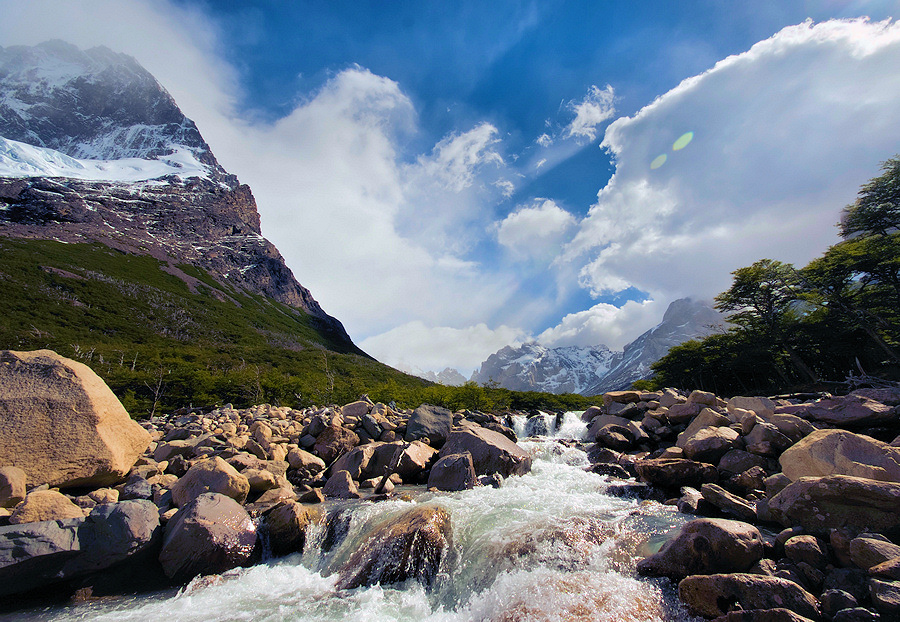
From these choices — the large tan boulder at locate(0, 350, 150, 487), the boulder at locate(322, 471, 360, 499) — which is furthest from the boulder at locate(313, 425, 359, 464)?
the large tan boulder at locate(0, 350, 150, 487)

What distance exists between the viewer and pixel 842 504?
6066mm

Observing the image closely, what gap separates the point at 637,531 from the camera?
784 centimetres

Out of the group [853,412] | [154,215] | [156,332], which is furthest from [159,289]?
[853,412]

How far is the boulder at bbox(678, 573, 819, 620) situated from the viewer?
445 cm

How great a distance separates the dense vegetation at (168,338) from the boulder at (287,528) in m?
29.2

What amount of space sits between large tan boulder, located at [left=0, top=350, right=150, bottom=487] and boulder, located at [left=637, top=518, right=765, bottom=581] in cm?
1407

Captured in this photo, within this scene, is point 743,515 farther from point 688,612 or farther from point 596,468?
point 596,468

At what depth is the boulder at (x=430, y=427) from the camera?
52.9ft

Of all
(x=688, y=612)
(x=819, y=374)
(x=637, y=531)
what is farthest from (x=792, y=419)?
(x=819, y=374)

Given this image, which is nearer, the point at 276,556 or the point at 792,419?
the point at 276,556

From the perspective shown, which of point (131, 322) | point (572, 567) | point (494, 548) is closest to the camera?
point (572, 567)

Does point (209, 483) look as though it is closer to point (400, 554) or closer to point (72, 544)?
point (72, 544)

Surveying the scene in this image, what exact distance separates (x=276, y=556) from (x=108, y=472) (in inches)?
232

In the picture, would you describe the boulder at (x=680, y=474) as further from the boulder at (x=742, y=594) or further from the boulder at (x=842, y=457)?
the boulder at (x=742, y=594)
